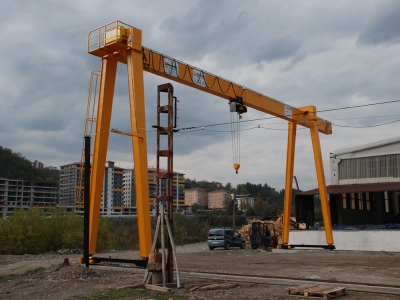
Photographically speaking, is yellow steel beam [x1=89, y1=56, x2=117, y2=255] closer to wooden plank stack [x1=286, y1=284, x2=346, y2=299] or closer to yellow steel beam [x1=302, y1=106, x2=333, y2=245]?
wooden plank stack [x1=286, y1=284, x2=346, y2=299]

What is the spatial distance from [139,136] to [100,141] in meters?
1.72

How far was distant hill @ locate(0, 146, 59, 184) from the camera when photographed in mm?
92375

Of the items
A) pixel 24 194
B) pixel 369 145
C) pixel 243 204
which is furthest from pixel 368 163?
pixel 24 194

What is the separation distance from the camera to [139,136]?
12969 mm

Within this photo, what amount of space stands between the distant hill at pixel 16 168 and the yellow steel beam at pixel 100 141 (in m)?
85.8

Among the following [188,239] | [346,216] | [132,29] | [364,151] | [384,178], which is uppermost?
[132,29]

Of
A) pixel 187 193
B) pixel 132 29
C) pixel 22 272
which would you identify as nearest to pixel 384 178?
pixel 132 29

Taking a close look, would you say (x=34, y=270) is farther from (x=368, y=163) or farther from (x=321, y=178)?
(x=368, y=163)

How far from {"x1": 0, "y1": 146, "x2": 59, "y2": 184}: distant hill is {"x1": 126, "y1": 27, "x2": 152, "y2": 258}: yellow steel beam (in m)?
87.1

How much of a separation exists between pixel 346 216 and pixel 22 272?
22.1m

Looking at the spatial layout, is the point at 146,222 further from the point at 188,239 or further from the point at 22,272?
the point at 188,239

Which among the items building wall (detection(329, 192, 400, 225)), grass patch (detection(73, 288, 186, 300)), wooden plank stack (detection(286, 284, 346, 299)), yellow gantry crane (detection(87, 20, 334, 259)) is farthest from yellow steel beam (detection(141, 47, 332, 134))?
wooden plank stack (detection(286, 284, 346, 299))

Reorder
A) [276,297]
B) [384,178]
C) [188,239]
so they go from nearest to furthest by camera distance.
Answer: [276,297] → [384,178] → [188,239]

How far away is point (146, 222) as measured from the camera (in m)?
12.7
